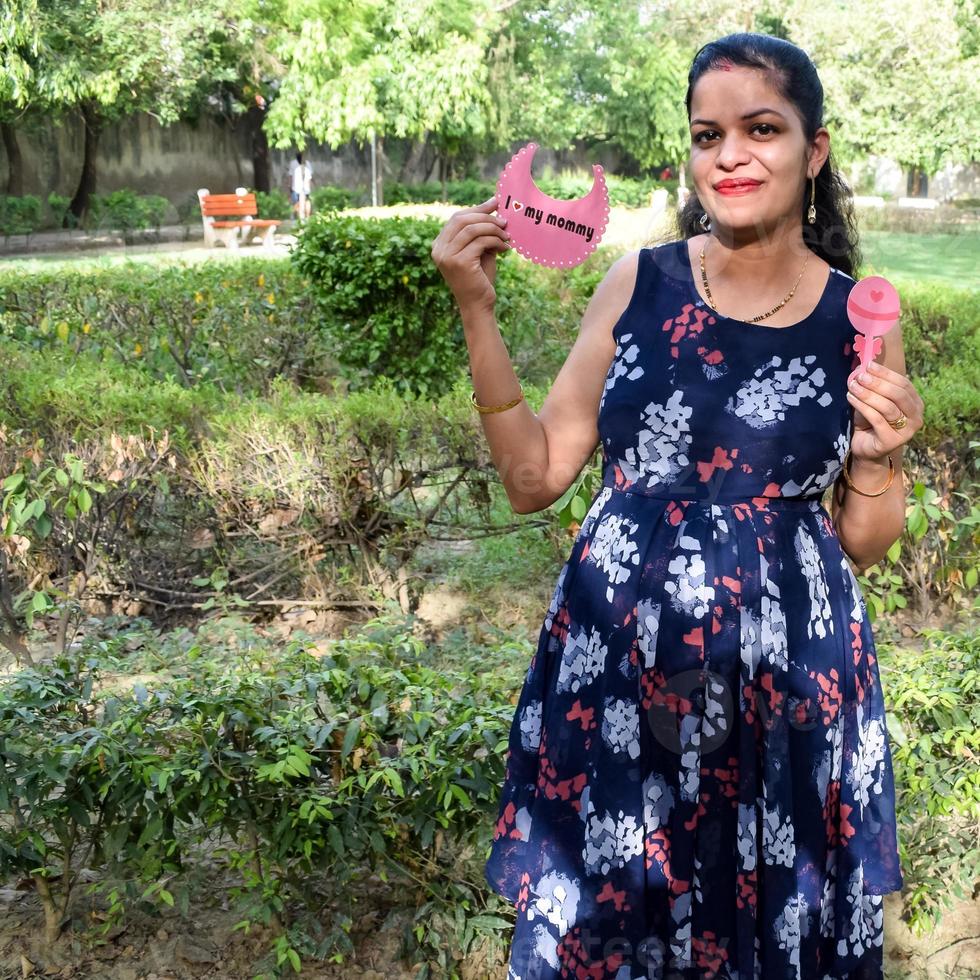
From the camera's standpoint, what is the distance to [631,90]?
33.9 metres

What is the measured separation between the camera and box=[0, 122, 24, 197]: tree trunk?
79.6 feet

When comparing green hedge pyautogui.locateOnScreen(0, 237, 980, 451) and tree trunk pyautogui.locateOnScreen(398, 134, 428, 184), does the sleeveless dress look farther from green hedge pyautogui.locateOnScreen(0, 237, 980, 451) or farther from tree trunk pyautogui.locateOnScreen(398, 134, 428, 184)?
tree trunk pyautogui.locateOnScreen(398, 134, 428, 184)

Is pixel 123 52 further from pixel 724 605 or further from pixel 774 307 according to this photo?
pixel 724 605

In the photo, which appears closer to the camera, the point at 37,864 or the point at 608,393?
the point at 608,393

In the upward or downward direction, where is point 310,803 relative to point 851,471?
downward

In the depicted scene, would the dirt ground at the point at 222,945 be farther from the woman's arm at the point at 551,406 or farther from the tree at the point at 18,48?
the tree at the point at 18,48

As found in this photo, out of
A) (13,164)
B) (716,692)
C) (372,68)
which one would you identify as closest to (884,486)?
(716,692)

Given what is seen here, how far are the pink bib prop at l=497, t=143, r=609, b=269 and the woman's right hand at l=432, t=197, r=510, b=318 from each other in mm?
39

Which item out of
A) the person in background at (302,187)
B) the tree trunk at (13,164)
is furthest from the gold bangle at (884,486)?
the tree trunk at (13,164)

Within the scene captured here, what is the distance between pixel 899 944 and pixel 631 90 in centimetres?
3372

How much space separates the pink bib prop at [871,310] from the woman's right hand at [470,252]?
0.48m

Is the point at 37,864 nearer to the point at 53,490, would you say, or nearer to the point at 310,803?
the point at 310,803

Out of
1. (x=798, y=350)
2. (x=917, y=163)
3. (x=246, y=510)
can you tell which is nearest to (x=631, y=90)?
(x=917, y=163)

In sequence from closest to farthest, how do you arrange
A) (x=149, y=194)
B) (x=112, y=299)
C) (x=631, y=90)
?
(x=112, y=299) < (x=149, y=194) < (x=631, y=90)
